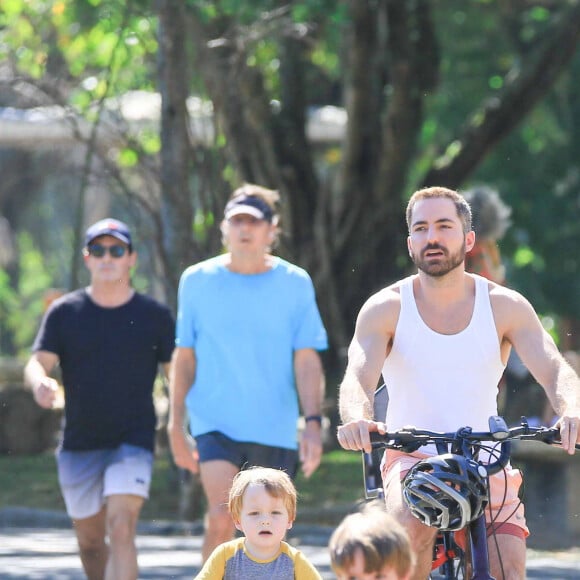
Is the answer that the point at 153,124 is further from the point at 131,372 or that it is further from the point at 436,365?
the point at 436,365

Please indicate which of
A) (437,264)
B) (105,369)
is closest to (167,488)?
(105,369)

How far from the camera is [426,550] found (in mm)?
5289

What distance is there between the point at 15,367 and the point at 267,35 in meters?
6.56

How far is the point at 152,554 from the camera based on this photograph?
11.2m

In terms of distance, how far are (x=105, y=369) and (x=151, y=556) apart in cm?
329

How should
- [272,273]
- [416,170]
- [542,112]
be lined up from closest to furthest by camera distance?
1. [272,273]
2. [542,112]
3. [416,170]

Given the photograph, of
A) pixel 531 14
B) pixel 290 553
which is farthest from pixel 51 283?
pixel 290 553

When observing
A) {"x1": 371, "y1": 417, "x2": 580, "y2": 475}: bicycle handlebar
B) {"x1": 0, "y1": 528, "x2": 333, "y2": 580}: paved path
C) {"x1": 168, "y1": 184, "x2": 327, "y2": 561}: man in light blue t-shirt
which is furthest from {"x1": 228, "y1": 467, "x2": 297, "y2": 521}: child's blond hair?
{"x1": 0, "y1": 528, "x2": 333, "y2": 580}: paved path

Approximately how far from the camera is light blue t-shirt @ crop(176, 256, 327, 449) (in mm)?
7980

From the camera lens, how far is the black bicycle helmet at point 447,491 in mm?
4957

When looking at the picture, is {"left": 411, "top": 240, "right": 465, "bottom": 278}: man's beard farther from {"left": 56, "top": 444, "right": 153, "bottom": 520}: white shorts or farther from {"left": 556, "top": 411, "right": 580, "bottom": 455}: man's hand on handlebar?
{"left": 56, "top": 444, "right": 153, "bottom": 520}: white shorts

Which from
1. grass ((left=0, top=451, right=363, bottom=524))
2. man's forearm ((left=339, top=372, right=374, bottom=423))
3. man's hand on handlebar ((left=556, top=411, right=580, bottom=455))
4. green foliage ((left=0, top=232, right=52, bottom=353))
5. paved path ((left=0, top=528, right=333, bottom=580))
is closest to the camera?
man's hand on handlebar ((left=556, top=411, right=580, bottom=455))

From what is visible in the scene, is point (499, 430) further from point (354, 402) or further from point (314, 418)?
point (314, 418)

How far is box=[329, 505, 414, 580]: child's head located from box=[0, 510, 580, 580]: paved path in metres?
5.50
